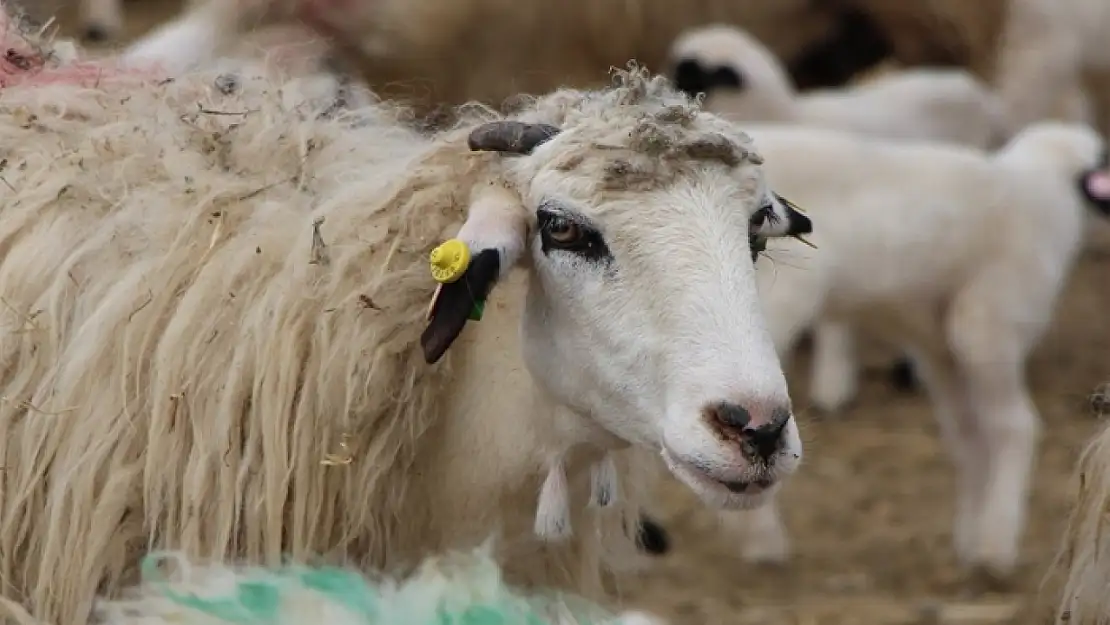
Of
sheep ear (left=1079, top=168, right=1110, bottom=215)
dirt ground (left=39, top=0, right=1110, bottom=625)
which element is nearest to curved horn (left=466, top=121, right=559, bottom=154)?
dirt ground (left=39, top=0, right=1110, bottom=625)

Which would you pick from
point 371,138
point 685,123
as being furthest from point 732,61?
point 685,123

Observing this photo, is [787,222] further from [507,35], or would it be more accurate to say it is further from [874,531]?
[507,35]

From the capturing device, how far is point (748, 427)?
190 cm

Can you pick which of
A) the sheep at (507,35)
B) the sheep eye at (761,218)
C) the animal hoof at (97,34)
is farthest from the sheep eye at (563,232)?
the animal hoof at (97,34)

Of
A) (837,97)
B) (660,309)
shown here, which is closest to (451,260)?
(660,309)

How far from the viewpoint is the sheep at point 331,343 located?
6.86 ft

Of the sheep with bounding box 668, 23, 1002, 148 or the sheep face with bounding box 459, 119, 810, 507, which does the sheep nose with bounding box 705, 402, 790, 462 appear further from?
the sheep with bounding box 668, 23, 1002, 148

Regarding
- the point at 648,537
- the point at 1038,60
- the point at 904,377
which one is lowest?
the point at 648,537

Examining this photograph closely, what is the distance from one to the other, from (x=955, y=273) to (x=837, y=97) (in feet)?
4.70

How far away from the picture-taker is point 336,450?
228 cm

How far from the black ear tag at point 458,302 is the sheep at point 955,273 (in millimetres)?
1704

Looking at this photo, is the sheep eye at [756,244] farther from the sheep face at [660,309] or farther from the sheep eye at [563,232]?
the sheep eye at [563,232]

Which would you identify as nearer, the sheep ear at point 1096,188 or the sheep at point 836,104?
the sheep ear at point 1096,188

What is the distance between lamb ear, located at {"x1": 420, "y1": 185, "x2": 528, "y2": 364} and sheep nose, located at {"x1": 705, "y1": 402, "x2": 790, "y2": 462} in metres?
0.32
